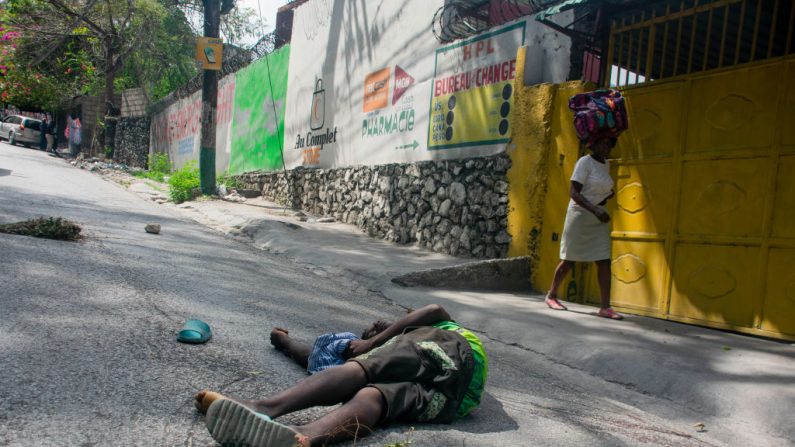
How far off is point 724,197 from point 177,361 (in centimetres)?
414

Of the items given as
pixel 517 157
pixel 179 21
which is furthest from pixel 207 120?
pixel 179 21

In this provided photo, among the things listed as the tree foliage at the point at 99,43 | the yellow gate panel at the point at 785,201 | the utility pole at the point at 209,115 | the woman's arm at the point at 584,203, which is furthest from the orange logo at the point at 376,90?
the tree foliage at the point at 99,43

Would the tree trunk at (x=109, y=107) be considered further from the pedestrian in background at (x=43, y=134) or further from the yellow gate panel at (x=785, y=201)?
the yellow gate panel at (x=785, y=201)

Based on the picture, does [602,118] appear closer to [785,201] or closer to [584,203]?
[584,203]

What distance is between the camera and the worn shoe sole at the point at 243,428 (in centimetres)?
175

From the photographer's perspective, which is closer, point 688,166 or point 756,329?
point 756,329

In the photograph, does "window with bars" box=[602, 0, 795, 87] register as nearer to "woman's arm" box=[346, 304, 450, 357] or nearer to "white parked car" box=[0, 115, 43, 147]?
"woman's arm" box=[346, 304, 450, 357]

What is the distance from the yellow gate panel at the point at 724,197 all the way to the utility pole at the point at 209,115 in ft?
31.5

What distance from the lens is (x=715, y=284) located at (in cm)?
458

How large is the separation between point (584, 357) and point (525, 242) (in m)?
2.28

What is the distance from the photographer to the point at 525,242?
6008 mm

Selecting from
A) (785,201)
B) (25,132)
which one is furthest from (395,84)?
(25,132)

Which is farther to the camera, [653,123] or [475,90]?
[475,90]

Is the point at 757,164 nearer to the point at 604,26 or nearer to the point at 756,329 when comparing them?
the point at 756,329
